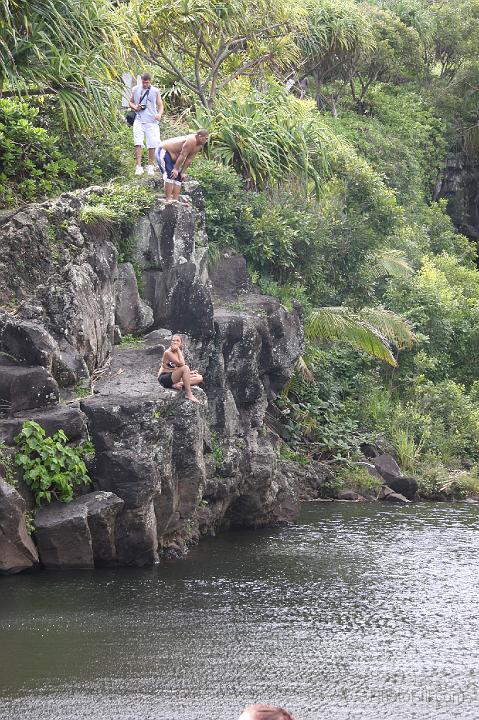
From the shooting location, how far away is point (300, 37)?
34.8m

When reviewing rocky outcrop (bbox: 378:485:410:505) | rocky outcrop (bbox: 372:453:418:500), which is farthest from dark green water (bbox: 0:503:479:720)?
rocky outcrop (bbox: 372:453:418:500)

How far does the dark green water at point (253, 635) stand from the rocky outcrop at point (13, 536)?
23 centimetres

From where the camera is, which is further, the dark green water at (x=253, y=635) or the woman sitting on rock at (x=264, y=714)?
the dark green water at (x=253, y=635)

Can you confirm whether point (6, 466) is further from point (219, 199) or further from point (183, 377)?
point (219, 199)

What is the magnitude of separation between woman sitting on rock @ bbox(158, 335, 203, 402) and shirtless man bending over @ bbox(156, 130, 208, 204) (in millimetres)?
3640

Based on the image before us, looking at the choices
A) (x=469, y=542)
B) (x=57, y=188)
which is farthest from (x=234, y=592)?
(x=57, y=188)

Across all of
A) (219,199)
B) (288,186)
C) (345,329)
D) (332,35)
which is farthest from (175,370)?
(332,35)

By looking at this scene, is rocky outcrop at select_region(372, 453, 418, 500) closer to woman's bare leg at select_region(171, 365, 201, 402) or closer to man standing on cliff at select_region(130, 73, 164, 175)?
man standing on cliff at select_region(130, 73, 164, 175)

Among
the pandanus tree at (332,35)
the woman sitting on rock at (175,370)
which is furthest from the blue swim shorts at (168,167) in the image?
the pandanus tree at (332,35)

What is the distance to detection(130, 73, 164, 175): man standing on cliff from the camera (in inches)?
814

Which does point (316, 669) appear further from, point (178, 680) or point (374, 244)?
point (374, 244)

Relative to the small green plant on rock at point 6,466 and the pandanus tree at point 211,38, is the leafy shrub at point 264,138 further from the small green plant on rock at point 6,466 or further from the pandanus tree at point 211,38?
the small green plant on rock at point 6,466

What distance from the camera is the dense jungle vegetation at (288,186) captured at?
1922 centimetres

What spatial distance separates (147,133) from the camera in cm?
2114
